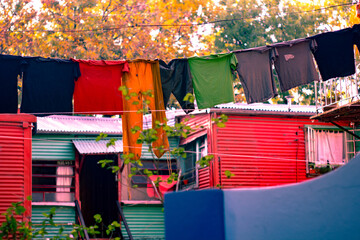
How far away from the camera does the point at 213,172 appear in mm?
17562

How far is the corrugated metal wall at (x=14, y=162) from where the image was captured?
14.1 meters

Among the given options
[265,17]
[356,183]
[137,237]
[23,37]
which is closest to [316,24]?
[265,17]

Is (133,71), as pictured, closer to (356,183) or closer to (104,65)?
(104,65)

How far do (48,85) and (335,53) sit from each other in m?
5.76

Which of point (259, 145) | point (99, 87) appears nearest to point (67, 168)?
point (259, 145)

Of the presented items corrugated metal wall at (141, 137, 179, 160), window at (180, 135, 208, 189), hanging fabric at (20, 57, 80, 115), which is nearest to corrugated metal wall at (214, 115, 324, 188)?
window at (180, 135, 208, 189)

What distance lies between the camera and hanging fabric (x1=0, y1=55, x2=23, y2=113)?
1180 centimetres

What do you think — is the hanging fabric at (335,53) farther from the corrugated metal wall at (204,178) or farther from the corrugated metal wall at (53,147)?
the corrugated metal wall at (53,147)

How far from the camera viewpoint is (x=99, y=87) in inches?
491

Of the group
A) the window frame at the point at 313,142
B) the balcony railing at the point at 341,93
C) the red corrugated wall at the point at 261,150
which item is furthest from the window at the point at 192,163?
the balcony railing at the point at 341,93

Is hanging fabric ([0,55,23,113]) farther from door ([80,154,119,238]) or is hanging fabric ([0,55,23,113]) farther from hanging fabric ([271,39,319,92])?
door ([80,154,119,238])

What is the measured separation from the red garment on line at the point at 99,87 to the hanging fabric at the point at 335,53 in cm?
394

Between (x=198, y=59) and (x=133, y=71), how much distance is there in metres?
1.35

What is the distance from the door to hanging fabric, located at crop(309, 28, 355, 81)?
924 cm
